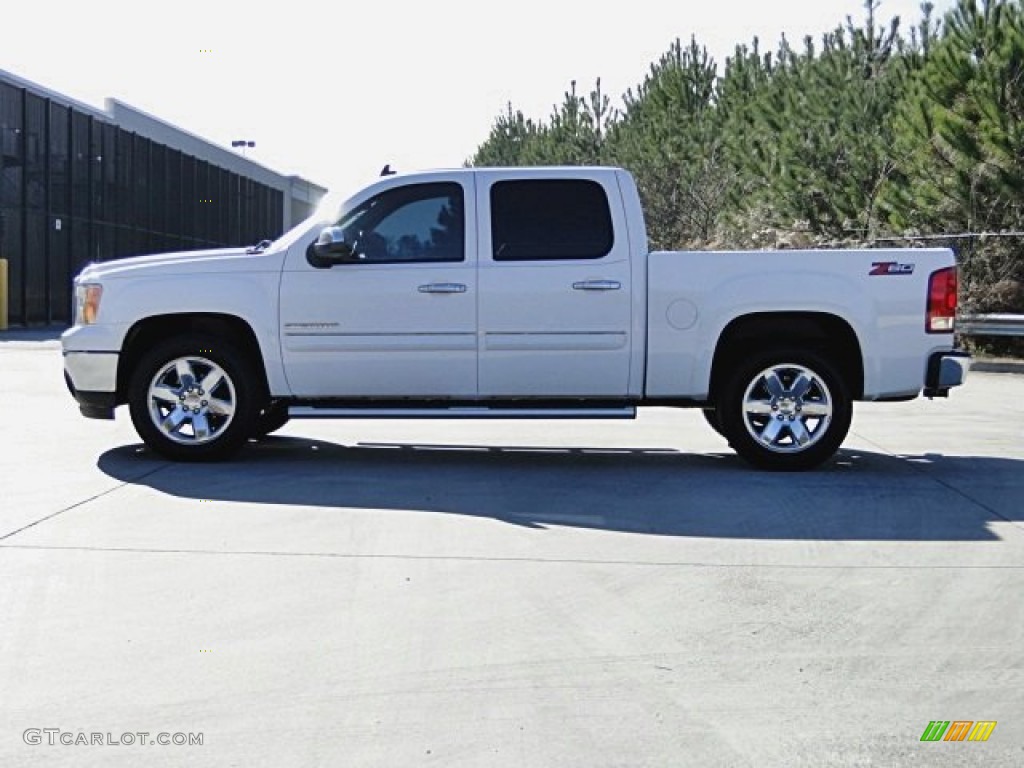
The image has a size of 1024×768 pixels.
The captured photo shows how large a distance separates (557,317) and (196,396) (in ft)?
8.56

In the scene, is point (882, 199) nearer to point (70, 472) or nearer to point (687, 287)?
point (687, 287)

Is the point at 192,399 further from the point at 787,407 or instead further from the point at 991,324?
the point at 991,324

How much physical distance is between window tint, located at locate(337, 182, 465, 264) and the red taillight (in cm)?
324

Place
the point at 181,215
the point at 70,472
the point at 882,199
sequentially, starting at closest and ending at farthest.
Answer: the point at 70,472 → the point at 882,199 → the point at 181,215

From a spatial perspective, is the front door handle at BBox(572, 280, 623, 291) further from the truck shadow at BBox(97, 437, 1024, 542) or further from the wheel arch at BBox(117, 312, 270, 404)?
the wheel arch at BBox(117, 312, 270, 404)

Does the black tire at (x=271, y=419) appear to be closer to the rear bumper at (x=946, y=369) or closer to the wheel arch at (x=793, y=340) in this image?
the wheel arch at (x=793, y=340)

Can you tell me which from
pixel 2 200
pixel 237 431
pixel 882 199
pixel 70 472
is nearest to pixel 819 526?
pixel 237 431

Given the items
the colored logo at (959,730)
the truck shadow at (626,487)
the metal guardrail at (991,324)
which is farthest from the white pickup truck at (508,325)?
the metal guardrail at (991,324)

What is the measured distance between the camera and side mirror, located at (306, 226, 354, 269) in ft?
30.5

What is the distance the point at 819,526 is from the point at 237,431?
418cm

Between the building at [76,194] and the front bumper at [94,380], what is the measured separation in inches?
→ 1113

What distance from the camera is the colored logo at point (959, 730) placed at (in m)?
4.22

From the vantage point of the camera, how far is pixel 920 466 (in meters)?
9.95

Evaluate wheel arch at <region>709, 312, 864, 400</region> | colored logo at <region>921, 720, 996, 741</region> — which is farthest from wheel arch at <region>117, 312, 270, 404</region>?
colored logo at <region>921, 720, 996, 741</region>
